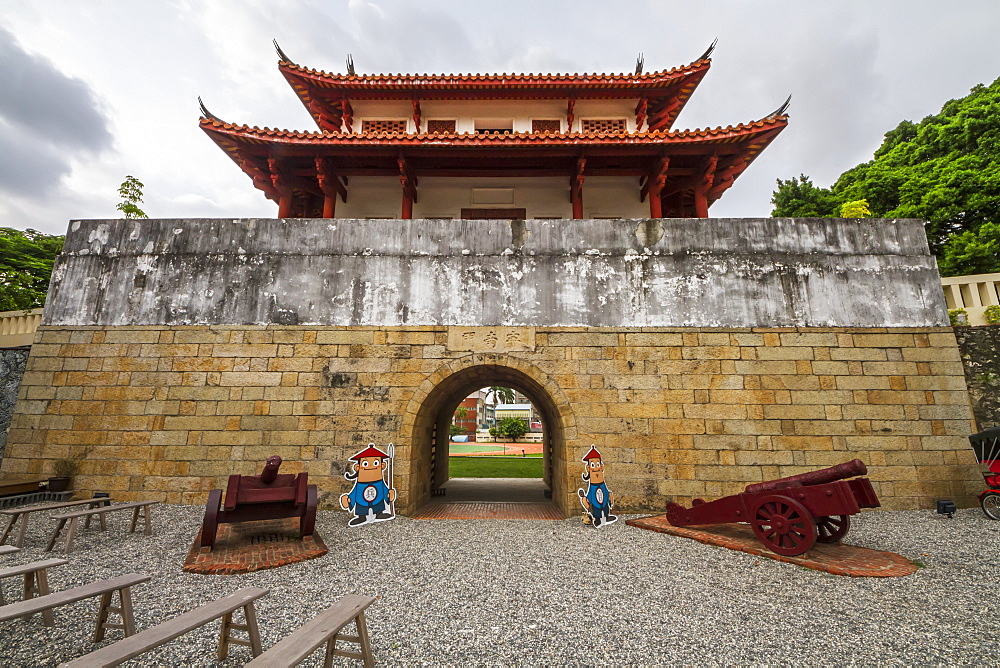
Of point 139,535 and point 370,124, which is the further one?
point 370,124

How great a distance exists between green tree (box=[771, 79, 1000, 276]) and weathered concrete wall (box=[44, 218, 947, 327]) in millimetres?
11330

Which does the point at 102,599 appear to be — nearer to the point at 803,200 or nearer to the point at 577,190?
the point at 577,190

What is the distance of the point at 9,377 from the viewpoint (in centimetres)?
875

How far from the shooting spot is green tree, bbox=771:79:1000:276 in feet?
50.5

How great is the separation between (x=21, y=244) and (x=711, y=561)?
2751cm

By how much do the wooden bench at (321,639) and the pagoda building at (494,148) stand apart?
8.44 meters

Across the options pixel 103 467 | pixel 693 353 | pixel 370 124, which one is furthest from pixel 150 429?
pixel 693 353

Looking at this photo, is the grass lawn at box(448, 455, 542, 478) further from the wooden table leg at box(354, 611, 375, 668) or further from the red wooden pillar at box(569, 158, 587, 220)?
the wooden table leg at box(354, 611, 375, 668)

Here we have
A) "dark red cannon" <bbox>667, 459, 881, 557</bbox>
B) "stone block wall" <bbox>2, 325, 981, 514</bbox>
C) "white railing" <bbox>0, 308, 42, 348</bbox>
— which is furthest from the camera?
"white railing" <bbox>0, 308, 42, 348</bbox>

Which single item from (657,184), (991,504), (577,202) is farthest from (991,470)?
(577,202)

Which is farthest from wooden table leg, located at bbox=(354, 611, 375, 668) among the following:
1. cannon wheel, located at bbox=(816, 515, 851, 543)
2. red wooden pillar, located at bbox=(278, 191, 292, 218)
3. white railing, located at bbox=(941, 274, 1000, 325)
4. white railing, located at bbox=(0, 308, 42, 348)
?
white railing, located at bbox=(0, 308, 42, 348)

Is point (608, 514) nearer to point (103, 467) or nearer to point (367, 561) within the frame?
point (367, 561)

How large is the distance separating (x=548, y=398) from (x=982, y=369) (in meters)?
7.85

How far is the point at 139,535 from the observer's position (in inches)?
222
